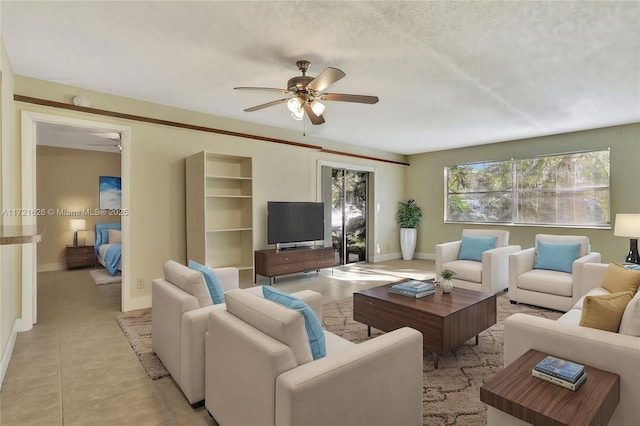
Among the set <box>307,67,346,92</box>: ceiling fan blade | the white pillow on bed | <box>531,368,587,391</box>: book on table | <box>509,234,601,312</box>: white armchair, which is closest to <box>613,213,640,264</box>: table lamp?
<box>509,234,601,312</box>: white armchair

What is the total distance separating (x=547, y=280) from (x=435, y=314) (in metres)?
2.20

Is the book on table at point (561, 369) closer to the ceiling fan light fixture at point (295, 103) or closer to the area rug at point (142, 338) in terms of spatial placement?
the area rug at point (142, 338)

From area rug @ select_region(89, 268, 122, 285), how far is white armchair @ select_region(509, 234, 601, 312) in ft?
19.7

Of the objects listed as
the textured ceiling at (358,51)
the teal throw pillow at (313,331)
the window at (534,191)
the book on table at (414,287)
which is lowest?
the book on table at (414,287)

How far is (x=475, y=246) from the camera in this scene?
16.0 feet

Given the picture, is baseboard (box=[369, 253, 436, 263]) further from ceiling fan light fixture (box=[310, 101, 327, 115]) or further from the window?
ceiling fan light fixture (box=[310, 101, 327, 115])

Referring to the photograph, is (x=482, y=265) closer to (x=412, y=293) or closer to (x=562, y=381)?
(x=412, y=293)

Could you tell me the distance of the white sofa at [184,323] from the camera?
Answer: 201 cm

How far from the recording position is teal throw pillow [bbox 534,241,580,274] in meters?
3.99

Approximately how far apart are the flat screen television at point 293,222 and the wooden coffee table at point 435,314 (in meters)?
2.44

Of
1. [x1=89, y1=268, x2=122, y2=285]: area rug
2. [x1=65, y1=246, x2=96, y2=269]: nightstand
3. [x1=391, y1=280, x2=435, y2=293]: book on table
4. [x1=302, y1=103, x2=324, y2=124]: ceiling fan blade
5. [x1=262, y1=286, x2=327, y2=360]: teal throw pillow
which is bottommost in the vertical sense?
[x1=89, y1=268, x2=122, y2=285]: area rug

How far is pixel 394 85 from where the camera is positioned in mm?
3590

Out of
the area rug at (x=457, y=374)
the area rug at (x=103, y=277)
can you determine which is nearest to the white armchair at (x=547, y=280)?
the area rug at (x=457, y=374)

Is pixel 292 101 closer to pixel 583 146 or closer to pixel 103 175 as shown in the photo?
pixel 583 146
